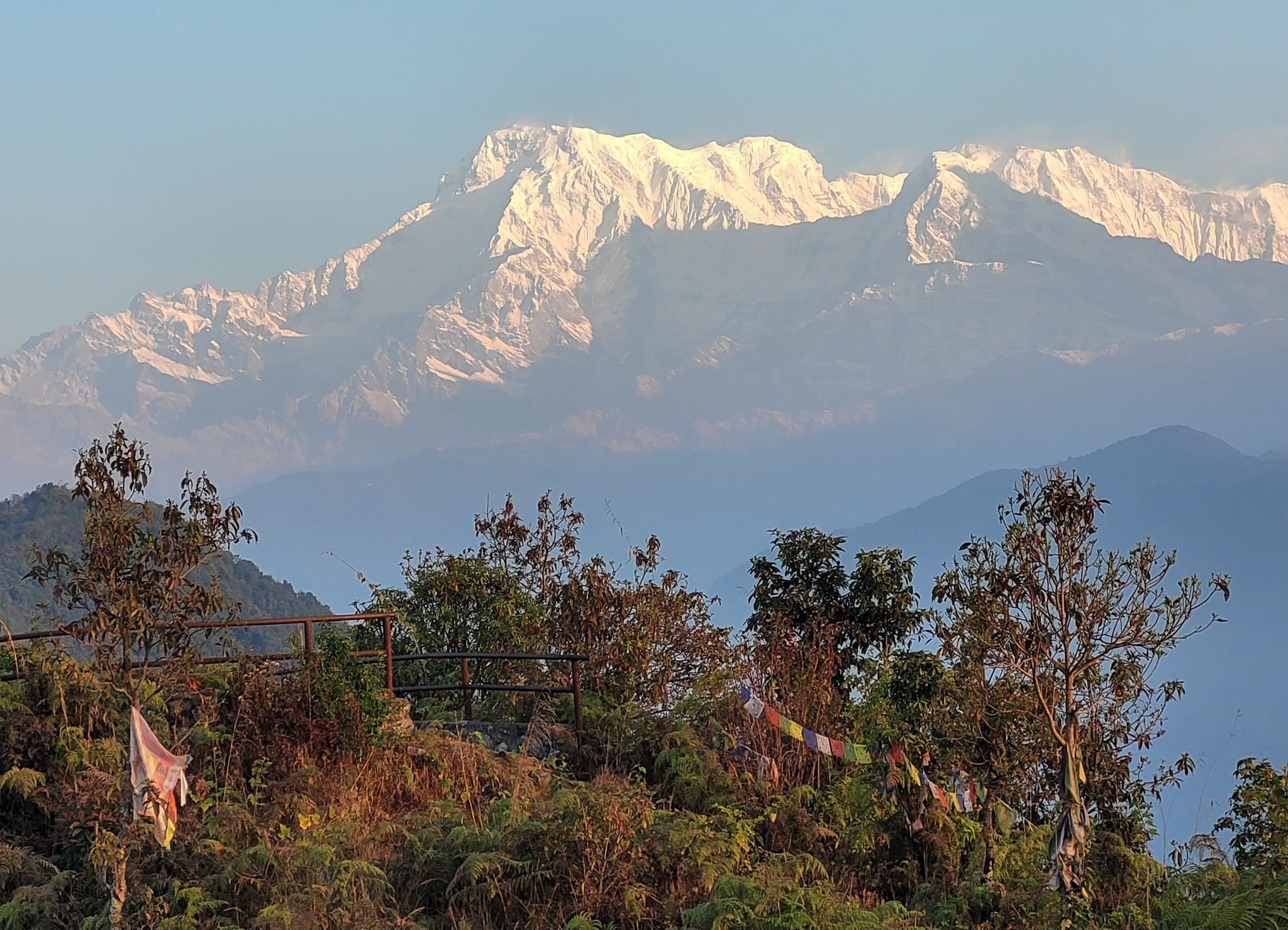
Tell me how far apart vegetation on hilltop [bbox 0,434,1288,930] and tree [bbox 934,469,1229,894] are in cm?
2

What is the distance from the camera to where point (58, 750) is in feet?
40.0

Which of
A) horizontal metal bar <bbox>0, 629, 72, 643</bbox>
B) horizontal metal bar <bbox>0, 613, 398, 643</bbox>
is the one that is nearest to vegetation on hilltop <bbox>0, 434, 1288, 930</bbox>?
horizontal metal bar <bbox>0, 629, 72, 643</bbox>

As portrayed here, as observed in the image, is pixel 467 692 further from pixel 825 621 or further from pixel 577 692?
pixel 825 621

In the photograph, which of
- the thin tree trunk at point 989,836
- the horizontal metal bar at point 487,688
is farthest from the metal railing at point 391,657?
the thin tree trunk at point 989,836

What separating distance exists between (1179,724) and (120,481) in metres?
198

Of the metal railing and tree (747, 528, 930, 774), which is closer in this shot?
the metal railing

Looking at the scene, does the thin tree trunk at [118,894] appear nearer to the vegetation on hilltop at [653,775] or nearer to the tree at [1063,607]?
the vegetation on hilltop at [653,775]

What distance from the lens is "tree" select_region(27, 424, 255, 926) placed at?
360 inches

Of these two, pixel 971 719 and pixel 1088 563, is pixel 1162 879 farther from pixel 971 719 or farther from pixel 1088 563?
pixel 1088 563

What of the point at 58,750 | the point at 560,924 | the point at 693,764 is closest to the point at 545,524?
the point at 693,764

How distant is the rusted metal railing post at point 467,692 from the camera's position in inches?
618

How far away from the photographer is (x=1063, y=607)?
10188mm

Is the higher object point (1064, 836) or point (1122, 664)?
point (1122, 664)

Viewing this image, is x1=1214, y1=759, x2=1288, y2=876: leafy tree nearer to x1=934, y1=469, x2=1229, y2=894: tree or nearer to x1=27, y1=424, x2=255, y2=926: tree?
x1=934, y1=469, x2=1229, y2=894: tree
